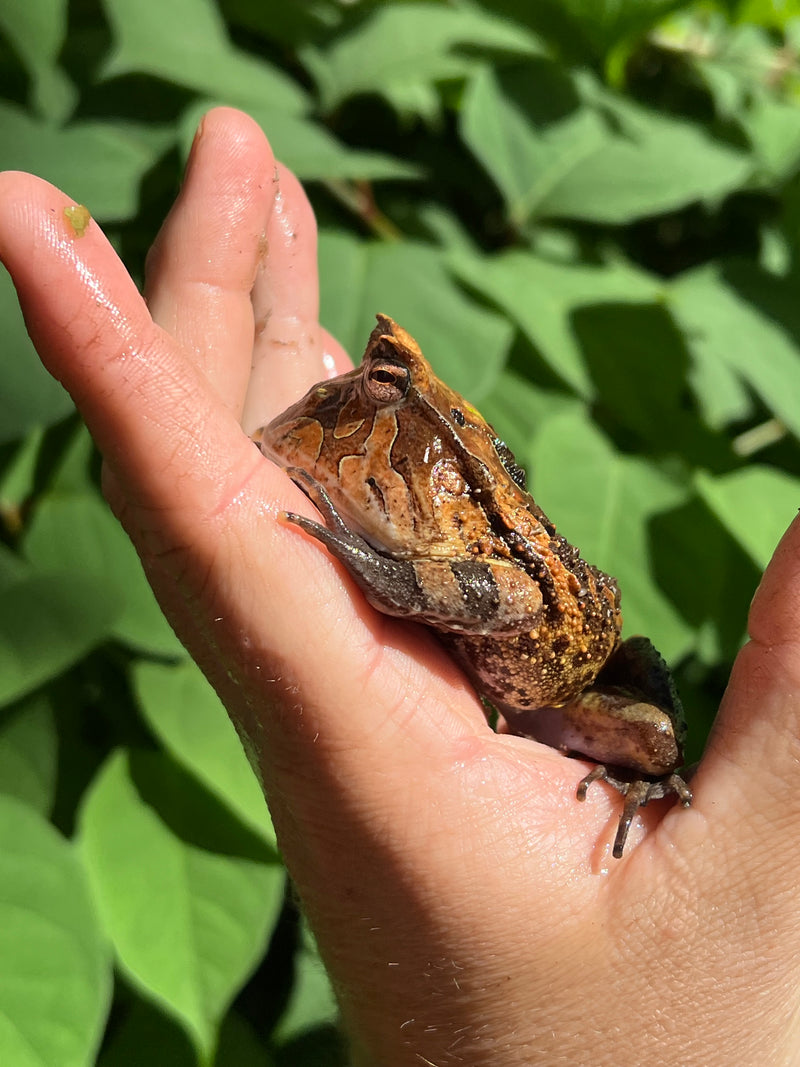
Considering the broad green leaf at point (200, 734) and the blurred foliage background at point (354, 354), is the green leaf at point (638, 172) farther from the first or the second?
the broad green leaf at point (200, 734)

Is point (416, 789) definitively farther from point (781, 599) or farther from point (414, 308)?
point (414, 308)

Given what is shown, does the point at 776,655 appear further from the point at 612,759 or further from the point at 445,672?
the point at 445,672

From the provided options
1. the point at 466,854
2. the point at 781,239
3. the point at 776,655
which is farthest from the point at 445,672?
the point at 781,239

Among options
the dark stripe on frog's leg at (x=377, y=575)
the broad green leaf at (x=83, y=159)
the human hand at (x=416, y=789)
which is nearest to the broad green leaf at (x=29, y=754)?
the human hand at (x=416, y=789)

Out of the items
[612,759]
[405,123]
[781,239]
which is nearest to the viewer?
[612,759]

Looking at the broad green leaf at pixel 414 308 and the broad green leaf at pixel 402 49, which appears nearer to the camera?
the broad green leaf at pixel 414 308
